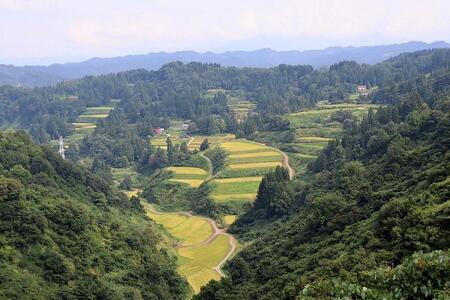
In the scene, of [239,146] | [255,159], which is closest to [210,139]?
[239,146]

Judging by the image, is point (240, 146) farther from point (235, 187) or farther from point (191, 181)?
point (235, 187)

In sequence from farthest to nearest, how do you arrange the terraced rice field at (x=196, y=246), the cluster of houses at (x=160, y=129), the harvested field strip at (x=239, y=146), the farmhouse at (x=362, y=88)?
the farmhouse at (x=362, y=88)
the cluster of houses at (x=160, y=129)
the harvested field strip at (x=239, y=146)
the terraced rice field at (x=196, y=246)

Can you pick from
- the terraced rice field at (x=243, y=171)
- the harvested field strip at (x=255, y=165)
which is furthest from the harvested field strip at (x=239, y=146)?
the harvested field strip at (x=255, y=165)

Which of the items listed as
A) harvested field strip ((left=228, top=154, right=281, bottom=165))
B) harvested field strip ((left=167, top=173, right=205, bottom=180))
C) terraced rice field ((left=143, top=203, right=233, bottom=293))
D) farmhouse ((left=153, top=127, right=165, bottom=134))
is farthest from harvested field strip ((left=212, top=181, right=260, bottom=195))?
farmhouse ((left=153, top=127, right=165, bottom=134))

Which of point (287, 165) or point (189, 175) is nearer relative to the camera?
point (287, 165)

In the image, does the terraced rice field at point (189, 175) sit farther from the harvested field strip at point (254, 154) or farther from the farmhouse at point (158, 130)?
the farmhouse at point (158, 130)

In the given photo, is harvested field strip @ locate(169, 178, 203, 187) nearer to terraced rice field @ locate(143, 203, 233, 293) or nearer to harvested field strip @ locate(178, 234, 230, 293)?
terraced rice field @ locate(143, 203, 233, 293)
